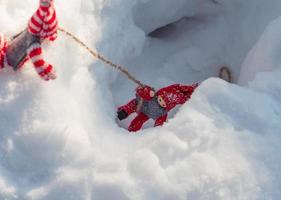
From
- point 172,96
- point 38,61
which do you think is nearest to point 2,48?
point 38,61

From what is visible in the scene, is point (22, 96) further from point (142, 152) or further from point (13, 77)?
point (142, 152)

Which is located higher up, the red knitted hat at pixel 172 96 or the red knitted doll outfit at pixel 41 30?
the red knitted doll outfit at pixel 41 30

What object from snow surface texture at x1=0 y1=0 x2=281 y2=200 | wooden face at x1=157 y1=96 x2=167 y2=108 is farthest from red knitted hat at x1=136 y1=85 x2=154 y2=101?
snow surface texture at x1=0 y1=0 x2=281 y2=200

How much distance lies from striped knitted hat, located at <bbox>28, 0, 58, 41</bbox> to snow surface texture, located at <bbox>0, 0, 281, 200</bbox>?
0.14m

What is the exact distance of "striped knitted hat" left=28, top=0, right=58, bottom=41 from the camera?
1.67 metres

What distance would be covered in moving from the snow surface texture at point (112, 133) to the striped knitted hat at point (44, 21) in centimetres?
14

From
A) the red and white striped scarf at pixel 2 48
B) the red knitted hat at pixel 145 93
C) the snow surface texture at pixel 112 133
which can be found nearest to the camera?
the snow surface texture at pixel 112 133

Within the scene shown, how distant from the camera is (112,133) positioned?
189 cm

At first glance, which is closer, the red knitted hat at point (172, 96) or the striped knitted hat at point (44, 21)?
the striped knitted hat at point (44, 21)

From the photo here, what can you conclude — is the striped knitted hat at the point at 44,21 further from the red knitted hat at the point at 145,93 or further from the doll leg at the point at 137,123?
the doll leg at the point at 137,123

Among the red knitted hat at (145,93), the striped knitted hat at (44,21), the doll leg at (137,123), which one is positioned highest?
the striped knitted hat at (44,21)

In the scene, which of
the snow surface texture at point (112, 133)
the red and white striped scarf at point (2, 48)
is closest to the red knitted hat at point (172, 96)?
the snow surface texture at point (112, 133)

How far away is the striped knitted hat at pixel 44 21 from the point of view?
5.46 feet

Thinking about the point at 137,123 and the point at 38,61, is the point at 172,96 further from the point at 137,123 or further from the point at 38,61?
the point at 38,61
